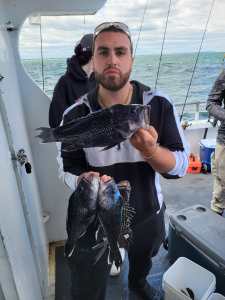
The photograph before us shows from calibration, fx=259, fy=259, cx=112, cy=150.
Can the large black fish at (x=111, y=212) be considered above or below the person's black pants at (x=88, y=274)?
above

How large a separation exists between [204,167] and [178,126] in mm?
2948

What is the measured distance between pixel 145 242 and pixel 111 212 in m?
0.68

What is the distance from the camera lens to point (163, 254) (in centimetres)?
223

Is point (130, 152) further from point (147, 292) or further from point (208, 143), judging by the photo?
point (208, 143)

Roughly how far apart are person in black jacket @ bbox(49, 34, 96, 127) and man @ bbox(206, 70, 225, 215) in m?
1.11

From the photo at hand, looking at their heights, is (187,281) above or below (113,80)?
below

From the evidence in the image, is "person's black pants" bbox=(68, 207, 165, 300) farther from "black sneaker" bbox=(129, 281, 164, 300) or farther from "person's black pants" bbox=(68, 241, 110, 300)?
"black sneaker" bbox=(129, 281, 164, 300)

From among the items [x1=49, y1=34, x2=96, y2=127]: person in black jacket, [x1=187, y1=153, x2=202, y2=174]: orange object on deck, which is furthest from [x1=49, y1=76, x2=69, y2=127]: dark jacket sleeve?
[x1=187, y1=153, x2=202, y2=174]: orange object on deck

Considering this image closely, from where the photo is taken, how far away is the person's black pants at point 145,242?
135cm

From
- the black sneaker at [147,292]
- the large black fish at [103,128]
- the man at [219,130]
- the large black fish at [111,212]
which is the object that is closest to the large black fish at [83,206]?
the large black fish at [111,212]

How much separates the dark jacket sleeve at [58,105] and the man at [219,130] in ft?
4.16

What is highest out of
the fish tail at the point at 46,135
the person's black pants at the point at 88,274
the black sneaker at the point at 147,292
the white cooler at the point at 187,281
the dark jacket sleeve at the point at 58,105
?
the fish tail at the point at 46,135

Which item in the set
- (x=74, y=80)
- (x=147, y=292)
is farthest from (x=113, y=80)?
(x=147, y=292)

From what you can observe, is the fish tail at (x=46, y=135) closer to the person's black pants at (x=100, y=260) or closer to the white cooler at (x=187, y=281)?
the person's black pants at (x=100, y=260)
